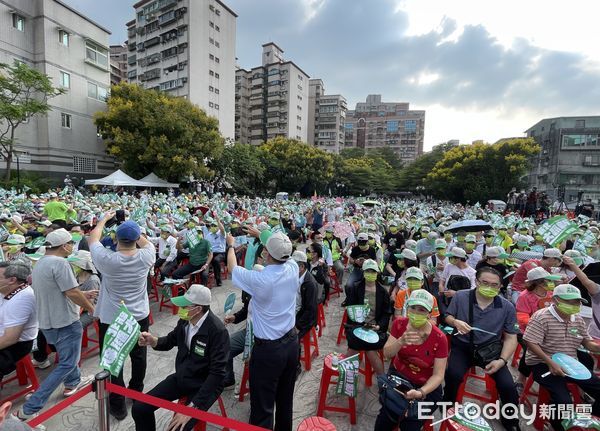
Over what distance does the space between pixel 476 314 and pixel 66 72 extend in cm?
3016

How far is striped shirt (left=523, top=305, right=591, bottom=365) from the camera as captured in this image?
2.83 meters

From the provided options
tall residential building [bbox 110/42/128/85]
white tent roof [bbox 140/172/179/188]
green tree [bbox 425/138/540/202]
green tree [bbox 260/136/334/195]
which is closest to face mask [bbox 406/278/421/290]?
white tent roof [bbox 140/172/179/188]

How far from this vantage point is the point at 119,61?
56.8 metres

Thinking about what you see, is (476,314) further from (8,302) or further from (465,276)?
(8,302)

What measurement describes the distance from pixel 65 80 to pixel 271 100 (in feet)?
121

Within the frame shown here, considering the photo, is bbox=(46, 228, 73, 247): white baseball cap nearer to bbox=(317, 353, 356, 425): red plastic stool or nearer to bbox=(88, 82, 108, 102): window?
bbox=(317, 353, 356, 425): red plastic stool

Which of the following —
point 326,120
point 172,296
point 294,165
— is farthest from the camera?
point 326,120

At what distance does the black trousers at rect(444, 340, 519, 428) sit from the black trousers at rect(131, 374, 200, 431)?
229 cm

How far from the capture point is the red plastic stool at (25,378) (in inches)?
126

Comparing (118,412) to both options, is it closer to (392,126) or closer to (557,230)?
(557,230)

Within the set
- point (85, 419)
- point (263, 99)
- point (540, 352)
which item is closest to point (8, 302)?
point (85, 419)

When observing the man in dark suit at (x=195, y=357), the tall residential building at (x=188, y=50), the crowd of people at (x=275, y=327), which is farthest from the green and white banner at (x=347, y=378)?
the tall residential building at (x=188, y=50)

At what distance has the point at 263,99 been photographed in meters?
57.2

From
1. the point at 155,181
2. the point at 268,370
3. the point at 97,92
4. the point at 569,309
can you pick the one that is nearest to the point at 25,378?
the point at 268,370
